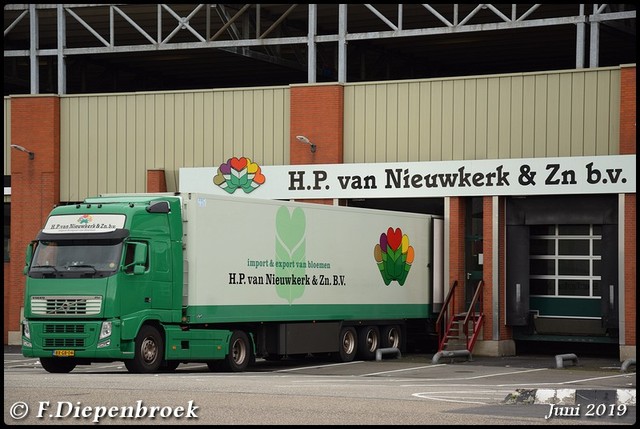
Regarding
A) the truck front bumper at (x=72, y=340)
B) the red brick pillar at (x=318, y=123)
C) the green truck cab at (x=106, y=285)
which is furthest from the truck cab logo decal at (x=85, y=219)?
the red brick pillar at (x=318, y=123)

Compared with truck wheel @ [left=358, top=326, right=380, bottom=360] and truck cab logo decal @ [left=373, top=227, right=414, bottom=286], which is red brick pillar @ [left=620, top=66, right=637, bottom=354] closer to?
truck cab logo decal @ [left=373, top=227, right=414, bottom=286]

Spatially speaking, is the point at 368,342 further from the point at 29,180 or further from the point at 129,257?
the point at 29,180

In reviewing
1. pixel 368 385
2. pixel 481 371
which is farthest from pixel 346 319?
pixel 368 385

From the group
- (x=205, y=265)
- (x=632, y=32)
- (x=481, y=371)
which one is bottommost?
(x=481, y=371)

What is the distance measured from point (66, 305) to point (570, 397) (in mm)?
10880

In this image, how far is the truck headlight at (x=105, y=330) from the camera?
2416cm

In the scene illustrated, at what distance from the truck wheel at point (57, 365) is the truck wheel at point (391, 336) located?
8679mm

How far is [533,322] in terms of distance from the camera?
33312 mm

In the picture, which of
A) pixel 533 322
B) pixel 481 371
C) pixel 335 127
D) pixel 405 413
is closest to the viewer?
pixel 405 413

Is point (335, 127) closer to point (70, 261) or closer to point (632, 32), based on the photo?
point (632, 32)

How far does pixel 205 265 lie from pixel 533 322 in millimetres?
10896

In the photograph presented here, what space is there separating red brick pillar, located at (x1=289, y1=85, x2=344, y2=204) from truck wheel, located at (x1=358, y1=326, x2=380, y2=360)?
17.3 feet

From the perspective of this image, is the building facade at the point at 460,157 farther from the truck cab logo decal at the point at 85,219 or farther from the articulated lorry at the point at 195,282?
the truck cab logo decal at the point at 85,219

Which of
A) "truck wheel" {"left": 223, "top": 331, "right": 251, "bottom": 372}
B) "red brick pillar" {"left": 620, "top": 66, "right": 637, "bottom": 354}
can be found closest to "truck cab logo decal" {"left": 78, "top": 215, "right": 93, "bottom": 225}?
"truck wheel" {"left": 223, "top": 331, "right": 251, "bottom": 372}
